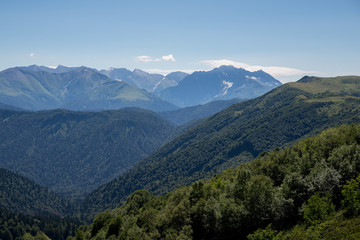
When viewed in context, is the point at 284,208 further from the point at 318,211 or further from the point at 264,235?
the point at 264,235

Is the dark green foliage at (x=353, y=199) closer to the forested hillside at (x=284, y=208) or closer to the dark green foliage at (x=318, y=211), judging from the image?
the forested hillside at (x=284, y=208)

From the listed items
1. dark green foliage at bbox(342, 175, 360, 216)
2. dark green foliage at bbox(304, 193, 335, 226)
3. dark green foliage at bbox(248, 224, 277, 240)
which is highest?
dark green foliage at bbox(342, 175, 360, 216)

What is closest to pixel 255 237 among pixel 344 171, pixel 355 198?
pixel 355 198

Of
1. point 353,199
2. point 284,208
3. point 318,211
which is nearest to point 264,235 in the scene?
point 284,208

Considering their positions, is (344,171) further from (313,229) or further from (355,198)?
(313,229)

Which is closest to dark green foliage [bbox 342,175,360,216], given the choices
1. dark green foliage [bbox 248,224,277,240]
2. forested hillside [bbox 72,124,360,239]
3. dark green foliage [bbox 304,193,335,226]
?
forested hillside [bbox 72,124,360,239]

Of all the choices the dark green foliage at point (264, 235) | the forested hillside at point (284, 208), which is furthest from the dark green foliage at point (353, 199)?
the dark green foliage at point (264, 235)

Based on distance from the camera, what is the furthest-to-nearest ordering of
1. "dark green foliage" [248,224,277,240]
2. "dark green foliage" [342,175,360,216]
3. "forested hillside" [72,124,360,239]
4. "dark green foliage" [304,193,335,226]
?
1. "dark green foliage" [248,224,277,240]
2. "dark green foliage" [304,193,335,226]
3. "forested hillside" [72,124,360,239]
4. "dark green foliage" [342,175,360,216]

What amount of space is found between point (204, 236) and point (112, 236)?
34.8 metres

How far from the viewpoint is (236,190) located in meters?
66.9

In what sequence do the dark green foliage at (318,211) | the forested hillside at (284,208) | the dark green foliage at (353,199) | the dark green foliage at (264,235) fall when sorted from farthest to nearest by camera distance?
the dark green foliage at (264,235) → the dark green foliage at (318,211) → the forested hillside at (284,208) → the dark green foliage at (353,199)

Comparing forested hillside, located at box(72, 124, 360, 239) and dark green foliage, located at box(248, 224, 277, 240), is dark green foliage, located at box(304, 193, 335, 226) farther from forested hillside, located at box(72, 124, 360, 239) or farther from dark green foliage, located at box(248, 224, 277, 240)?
dark green foliage, located at box(248, 224, 277, 240)

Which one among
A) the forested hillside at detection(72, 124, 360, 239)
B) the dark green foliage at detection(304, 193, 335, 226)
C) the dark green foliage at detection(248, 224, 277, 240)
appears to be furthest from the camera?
the dark green foliage at detection(248, 224, 277, 240)

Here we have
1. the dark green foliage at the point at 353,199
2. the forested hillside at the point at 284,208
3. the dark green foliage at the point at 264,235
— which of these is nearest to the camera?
the dark green foliage at the point at 353,199
